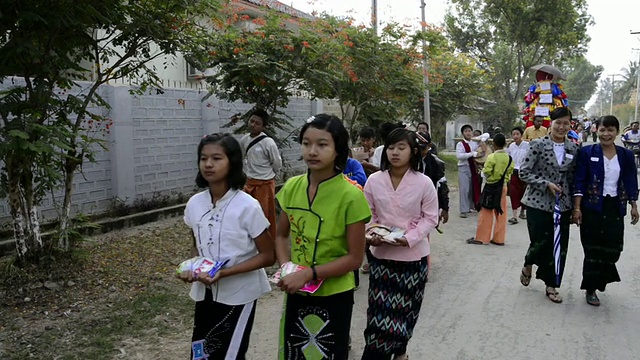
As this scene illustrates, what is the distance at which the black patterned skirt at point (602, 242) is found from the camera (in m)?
5.11

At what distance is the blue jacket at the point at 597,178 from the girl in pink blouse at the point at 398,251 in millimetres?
2308

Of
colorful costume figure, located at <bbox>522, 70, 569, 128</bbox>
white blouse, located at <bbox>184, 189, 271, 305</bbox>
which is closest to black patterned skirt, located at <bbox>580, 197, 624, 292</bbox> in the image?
white blouse, located at <bbox>184, 189, 271, 305</bbox>

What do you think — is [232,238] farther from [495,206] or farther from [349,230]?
[495,206]

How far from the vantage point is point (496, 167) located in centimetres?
826

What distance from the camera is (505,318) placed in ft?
15.9

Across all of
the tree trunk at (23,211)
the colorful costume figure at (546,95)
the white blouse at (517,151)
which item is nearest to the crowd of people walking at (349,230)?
the tree trunk at (23,211)

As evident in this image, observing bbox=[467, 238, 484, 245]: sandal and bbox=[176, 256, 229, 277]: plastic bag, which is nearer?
bbox=[176, 256, 229, 277]: plastic bag

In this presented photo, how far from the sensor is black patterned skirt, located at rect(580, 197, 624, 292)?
511cm

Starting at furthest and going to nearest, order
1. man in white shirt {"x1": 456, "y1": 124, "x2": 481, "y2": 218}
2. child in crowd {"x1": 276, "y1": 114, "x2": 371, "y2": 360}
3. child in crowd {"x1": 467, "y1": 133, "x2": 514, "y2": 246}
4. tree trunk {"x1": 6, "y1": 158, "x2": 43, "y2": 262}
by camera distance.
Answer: man in white shirt {"x1": 456, "y1": 124, "x2": 481, "y2": 218} → child in crowd {"x1": 467, "y1": 133, "x2": 514, "y2": 246} → tree trunk {"x1": 6, "y1": 158, "x2": 43, "y2": 262} → child in crowd {"x1": 276, "y1": 114, "x2": 371, "y2": 360}

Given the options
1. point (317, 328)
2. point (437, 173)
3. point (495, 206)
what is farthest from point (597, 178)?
point (317, 328)

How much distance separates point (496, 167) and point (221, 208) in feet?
20.5

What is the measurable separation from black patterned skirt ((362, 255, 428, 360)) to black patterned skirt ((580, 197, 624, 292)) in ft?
8.00

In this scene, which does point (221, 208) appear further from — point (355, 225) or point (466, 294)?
point (466, 294)

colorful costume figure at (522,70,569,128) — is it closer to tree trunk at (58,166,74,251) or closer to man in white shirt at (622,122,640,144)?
tree trunk at (58,166,74,251)
